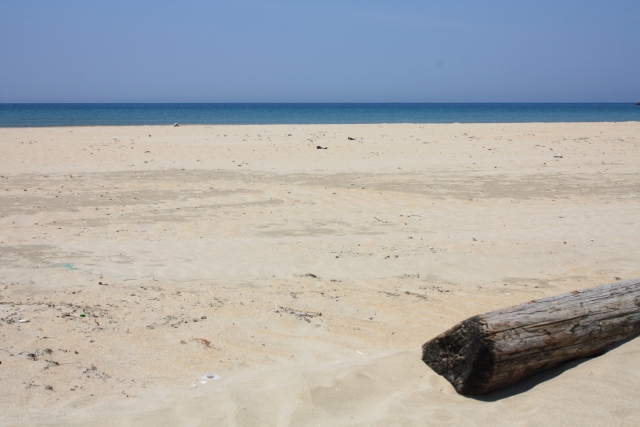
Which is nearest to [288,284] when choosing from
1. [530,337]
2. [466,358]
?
[466,358]

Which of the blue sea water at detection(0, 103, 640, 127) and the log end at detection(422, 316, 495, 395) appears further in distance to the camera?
the blue sea water at detection(0, 103, 640, 127)

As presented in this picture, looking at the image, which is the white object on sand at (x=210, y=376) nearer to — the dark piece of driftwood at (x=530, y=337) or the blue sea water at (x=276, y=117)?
the dark piece of driftwood at (x=530, y=337)

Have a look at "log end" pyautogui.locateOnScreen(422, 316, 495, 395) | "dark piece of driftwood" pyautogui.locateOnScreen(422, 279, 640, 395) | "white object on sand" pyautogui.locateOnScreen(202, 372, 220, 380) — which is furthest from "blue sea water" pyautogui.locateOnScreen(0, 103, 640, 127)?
"dark piece of driftwood" pyautogui.locateOnScreen(422, 279, 640, 395)

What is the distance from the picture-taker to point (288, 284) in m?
5.16

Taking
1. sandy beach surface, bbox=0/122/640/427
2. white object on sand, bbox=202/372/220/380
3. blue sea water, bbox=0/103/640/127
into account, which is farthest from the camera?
blue sea water, bbox=0/103/640/127

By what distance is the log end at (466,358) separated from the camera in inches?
122

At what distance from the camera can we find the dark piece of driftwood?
3.10 metres

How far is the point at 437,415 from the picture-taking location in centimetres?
292

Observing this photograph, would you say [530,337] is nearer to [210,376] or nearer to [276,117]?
[210,376]

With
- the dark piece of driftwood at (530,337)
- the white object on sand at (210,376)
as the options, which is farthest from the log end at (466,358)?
the white object on sand at (210,376)

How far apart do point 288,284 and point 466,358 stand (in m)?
2.27

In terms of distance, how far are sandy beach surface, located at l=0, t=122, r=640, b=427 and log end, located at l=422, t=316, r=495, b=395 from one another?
9cm

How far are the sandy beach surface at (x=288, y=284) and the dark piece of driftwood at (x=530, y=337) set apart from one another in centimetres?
9

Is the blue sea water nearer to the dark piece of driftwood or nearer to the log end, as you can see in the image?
the log end
